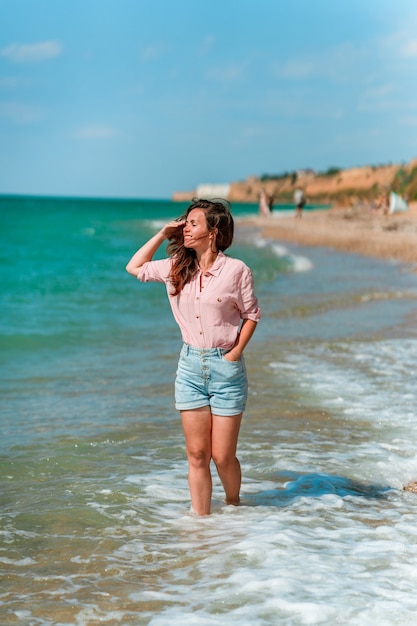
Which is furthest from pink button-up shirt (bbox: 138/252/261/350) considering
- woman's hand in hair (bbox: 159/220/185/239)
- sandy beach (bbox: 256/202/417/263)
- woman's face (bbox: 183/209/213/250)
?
sandy beach (bbox: 256/202/417/263)

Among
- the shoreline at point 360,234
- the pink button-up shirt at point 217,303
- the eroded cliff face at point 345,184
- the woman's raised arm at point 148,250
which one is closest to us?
the pink button-up shirt at point 217,303

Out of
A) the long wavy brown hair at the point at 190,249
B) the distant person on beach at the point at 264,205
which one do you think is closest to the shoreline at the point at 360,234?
the distant person on beach at the point at 264,205

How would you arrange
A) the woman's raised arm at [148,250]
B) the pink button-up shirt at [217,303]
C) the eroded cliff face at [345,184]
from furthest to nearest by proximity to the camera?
the eroded cliff face at [345,184] < the woman's raised arm at [148,250] < the pink button-up shirt at [217,303]

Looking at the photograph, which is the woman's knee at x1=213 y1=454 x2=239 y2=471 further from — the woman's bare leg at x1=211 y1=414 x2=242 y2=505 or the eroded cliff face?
the eroded cliff face

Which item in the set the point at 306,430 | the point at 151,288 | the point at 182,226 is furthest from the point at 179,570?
the point at 151,288

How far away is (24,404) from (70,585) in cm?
484

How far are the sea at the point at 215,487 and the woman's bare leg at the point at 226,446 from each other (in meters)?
0.26

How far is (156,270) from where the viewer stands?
4859 millimetres

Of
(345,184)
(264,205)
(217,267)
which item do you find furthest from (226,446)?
(345,184)

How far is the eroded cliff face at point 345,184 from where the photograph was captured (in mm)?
69625

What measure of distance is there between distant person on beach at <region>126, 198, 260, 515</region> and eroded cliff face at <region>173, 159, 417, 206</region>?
5650cm

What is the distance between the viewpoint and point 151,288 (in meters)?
21.9

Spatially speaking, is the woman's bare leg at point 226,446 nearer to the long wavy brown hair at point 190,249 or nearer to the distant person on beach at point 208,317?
the distant person on beach at point 208,317

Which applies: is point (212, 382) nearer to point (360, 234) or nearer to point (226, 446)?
point (226, 446)
